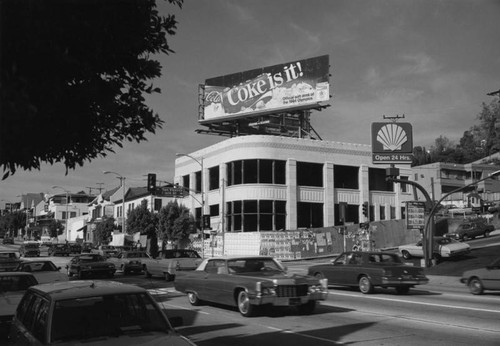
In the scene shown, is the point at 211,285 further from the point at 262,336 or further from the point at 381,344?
the point at 381,344

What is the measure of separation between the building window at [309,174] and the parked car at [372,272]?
28.6m

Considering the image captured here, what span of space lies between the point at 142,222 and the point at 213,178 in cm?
1226

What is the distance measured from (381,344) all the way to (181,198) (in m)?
49.6

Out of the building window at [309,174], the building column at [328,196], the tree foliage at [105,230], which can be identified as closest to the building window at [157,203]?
the tree foliage at [105,230]

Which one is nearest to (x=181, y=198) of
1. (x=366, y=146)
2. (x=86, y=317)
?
(x=366, y=146)

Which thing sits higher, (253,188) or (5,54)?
(253,188)

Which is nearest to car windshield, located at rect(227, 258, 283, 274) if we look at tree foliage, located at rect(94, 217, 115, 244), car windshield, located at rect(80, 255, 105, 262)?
car windshield, located at rect(80, 255, 105, 262)

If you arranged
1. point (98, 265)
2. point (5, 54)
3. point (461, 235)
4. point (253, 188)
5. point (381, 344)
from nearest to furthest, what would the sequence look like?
1. point (5, 54)
2. point (381, 344)
3. point (98, 265)
4. point (253, 188)
5. point (461, 235)

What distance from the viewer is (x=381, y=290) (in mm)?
19047

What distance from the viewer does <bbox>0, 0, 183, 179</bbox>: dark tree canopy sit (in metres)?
4.86

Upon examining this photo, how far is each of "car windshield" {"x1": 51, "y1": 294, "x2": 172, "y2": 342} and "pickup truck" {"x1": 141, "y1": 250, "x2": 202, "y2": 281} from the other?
18.3m

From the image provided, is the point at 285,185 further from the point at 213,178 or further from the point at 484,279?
the point at 484,279

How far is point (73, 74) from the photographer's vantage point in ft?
19.2

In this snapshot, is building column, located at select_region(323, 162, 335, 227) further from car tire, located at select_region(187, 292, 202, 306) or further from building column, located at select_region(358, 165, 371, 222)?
car tire, located at select_region(187, 292, 202, 306)
